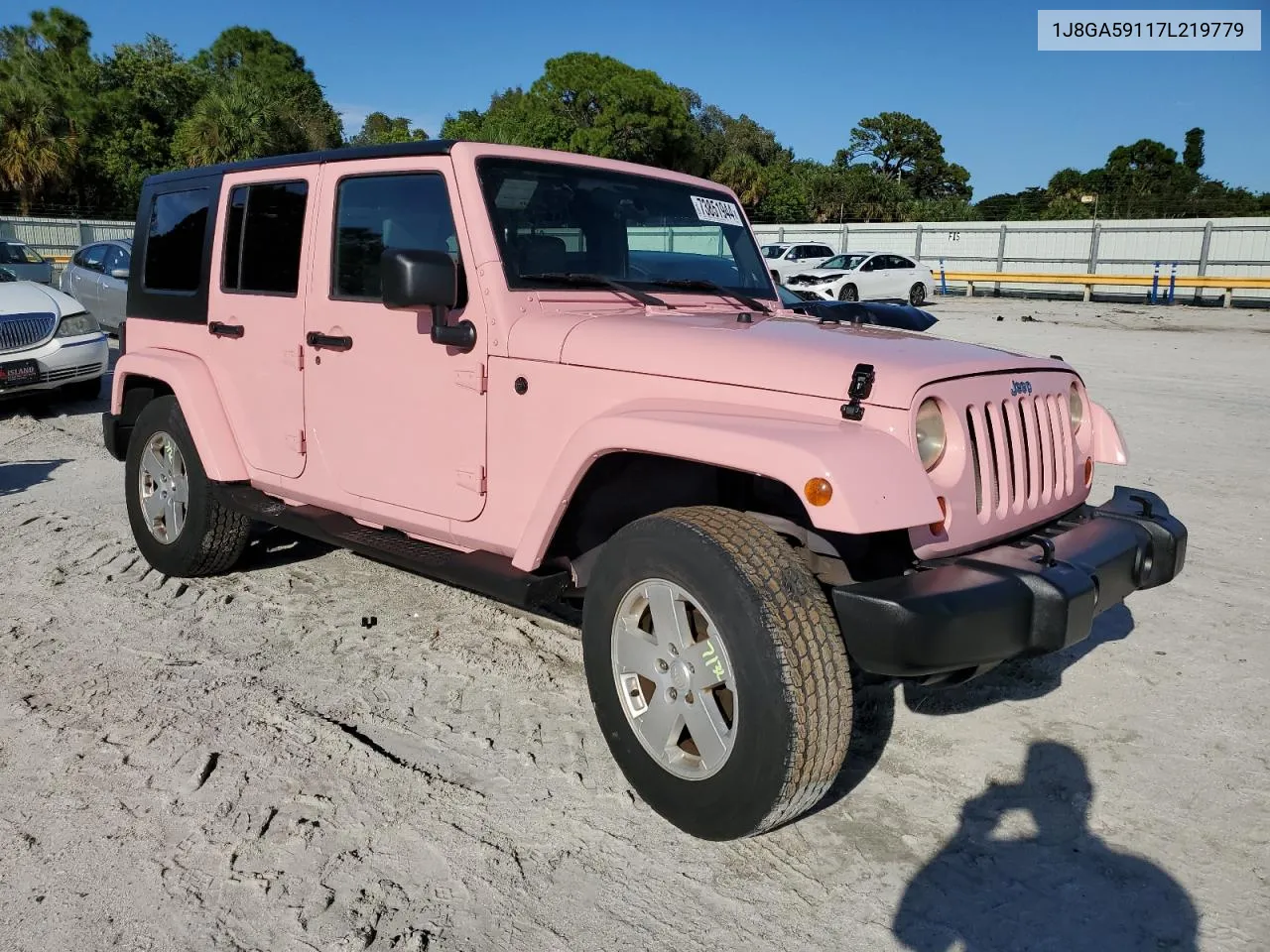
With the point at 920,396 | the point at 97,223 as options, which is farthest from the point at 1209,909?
the point at 97,223

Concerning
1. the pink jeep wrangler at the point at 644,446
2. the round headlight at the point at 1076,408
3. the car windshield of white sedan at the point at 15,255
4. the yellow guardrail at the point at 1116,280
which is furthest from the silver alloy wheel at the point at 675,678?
the yellow guardrail at the point at 1116,280

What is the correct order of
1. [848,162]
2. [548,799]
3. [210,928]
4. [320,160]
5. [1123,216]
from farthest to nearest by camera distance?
[848,162]
[1123,216]
[320,160]
[548,799]
[210,928]

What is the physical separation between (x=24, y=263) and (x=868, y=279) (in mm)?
18968

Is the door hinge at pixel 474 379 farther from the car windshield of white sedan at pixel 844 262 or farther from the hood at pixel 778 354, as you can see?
the car windshield of white sedan at pixel 844 262

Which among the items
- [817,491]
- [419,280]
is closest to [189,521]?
[419,280]

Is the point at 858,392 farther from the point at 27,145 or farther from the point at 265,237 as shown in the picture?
the point at 27,145

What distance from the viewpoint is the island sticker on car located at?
9.10m

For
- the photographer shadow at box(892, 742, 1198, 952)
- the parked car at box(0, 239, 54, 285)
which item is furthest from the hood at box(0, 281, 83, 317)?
the photographer shadow at box(892, 742, 1198, 952)

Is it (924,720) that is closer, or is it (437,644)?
(924,720)

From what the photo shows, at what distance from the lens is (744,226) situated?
4.54m

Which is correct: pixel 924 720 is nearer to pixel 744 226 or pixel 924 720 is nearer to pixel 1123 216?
pixel 744 226

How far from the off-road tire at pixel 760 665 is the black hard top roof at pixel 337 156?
1.75 m

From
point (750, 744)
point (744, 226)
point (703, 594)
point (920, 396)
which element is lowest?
point (750, 744)

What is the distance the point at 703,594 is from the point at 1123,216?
41.8 meters
